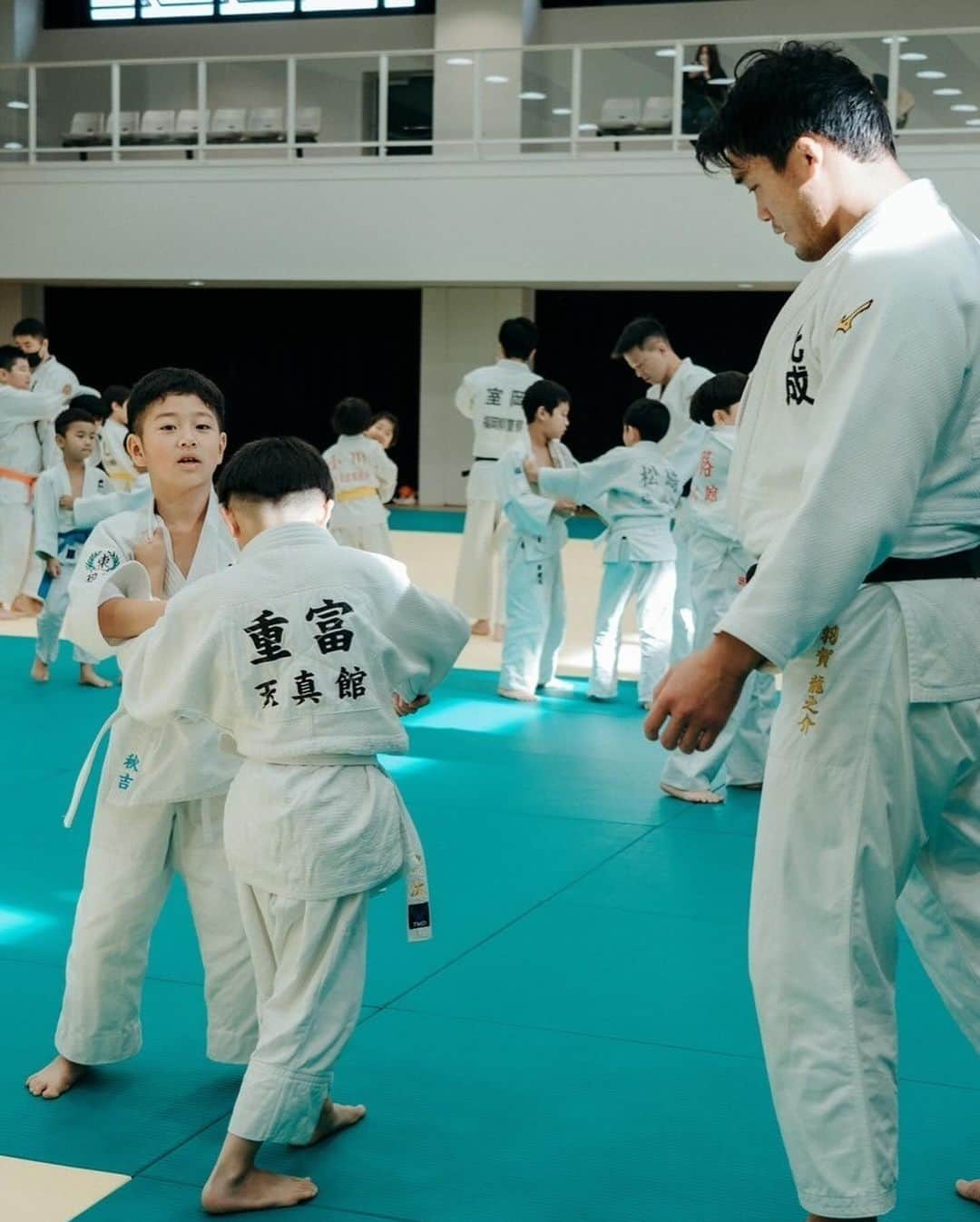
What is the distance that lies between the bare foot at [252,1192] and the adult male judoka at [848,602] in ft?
2.74

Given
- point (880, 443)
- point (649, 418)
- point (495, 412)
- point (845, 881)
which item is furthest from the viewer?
point (495, 412)

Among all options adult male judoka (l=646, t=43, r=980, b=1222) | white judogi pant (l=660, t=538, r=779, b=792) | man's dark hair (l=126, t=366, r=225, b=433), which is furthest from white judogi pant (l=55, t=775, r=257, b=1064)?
white judogi pant (l=660, t=538, r=779, b=792)

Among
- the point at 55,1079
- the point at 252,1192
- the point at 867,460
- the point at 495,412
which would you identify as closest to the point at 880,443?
the point at 867,460

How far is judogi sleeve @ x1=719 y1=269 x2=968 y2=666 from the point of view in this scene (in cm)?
207

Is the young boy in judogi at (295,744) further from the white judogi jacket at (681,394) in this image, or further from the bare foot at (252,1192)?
the white judogi jacket at (681,394)

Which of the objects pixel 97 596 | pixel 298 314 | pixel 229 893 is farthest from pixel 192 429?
pixel 298 314

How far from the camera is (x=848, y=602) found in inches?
83.8

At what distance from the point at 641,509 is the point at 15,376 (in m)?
4.84

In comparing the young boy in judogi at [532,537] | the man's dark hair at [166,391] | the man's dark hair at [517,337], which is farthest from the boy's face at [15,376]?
the man's dark hair at [166,391]

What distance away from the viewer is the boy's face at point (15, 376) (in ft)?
33.3

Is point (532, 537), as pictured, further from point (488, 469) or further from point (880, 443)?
point (880, 443)

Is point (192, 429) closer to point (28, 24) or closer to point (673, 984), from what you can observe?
point (673, 984)

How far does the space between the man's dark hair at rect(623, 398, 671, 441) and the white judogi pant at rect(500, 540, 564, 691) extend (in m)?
0.80

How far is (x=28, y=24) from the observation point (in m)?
19.0
